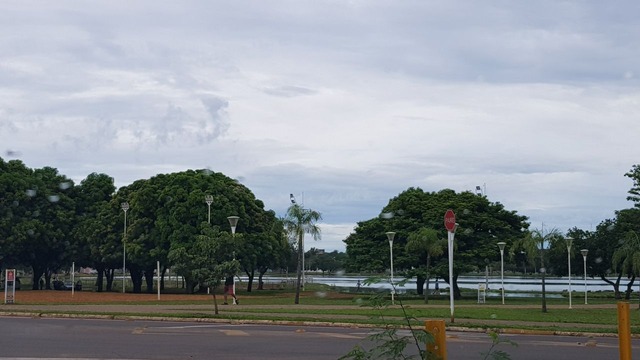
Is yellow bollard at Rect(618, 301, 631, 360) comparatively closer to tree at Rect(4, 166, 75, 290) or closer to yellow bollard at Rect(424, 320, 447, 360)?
yellow bollard at Rect(424, 320, 447, 360)

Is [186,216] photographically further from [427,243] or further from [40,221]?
[427,243]

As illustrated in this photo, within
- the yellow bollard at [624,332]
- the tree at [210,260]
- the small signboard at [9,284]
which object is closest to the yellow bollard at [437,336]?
the yellow bollard at [624,332]

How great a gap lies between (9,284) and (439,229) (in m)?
30.7

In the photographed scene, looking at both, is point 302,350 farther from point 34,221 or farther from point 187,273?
point 34,221

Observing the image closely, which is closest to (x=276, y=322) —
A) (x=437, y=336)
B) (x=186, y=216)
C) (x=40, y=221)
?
(x=437, y=336)

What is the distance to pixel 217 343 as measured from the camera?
66.0ft

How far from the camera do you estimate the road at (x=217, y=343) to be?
56.9 feet

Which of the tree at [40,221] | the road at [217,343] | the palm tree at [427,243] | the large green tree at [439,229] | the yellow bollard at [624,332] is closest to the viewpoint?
the yellow bollard at [624,332]

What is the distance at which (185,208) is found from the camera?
214 feet

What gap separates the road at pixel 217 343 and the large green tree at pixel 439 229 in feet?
115

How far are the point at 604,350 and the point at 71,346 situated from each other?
12157 mm

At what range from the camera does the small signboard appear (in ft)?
A: 137

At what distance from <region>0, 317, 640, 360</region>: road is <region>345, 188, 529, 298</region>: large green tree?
3503 cm

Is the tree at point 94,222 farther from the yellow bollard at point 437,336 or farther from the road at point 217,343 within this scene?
the yellow bollard at point 437,336
